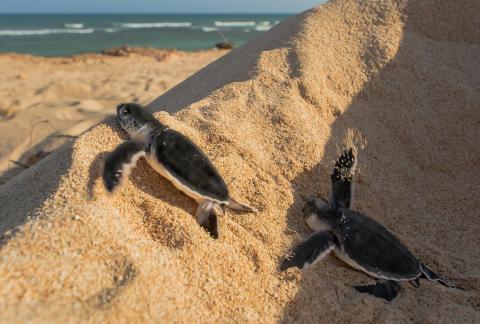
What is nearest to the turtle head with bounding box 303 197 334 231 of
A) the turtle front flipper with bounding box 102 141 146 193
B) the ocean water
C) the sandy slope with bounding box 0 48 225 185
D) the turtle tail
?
the turtle tail

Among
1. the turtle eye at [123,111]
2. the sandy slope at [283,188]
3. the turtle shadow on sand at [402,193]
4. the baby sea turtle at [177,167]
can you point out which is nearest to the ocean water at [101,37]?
the sandy slope at [283,188]

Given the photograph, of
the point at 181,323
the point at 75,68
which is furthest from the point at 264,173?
the point at 75,68

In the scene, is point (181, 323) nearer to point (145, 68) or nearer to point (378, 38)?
point (378, 38)

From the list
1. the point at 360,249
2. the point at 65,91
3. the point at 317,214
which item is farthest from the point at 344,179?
the point at 65,91

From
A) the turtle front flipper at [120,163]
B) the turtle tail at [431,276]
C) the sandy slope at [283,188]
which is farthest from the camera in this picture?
the turtle tail at [431,276]

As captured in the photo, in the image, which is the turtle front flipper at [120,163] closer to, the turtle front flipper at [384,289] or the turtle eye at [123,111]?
the turtle eye at [123,111]

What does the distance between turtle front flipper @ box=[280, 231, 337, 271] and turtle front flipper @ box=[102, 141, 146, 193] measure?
25.7 inches

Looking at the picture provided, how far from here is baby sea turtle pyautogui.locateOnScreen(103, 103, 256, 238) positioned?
1395 mm

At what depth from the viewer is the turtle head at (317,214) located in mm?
1571

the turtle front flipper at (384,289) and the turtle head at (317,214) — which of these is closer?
the turtle front flipper at (384,289)

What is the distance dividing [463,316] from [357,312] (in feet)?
1.25

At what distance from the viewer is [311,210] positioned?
64.2 inches

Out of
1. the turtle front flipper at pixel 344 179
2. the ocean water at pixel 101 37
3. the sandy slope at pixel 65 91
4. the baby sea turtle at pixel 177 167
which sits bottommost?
the ocean water at pixel 101 37

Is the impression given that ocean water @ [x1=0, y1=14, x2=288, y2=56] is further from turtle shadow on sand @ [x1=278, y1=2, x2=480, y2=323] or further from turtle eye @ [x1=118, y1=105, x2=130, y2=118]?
turtle eye @ [x1=118, y1=105, x2=130, y2=118]
